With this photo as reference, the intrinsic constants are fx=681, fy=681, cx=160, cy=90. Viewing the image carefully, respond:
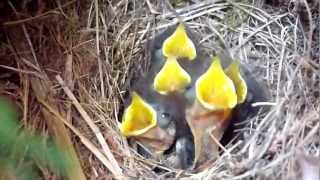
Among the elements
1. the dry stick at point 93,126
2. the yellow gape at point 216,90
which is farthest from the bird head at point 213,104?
the dry stick at point 93,126

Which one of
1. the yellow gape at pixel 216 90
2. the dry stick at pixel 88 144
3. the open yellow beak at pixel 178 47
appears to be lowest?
the dry stick at pixel 88 144

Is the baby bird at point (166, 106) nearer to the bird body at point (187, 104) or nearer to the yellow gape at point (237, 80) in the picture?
the bird body at point (187, 104)

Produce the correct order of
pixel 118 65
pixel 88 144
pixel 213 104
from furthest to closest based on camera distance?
pixel 118 65 < pixel 88 144 < pixel 213 104

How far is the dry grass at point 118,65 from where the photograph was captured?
5.16 feet

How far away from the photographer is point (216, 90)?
1577mm

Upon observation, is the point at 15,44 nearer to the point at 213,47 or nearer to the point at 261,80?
the point at 213,47

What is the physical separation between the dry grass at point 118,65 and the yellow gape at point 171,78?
7.1 inches

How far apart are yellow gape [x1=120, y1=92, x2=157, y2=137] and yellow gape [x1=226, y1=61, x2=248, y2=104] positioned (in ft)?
0.68

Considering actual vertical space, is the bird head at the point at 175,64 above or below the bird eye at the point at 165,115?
Answer: above

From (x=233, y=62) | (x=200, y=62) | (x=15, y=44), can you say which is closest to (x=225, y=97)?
(x=233, y=62)

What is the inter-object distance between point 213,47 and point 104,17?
322 millimetres

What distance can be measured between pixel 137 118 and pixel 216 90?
Result: 0.21 meters

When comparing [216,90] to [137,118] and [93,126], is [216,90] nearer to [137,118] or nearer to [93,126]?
[137,118]

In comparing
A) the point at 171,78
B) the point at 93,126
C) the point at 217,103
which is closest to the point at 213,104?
the point at 217,103
